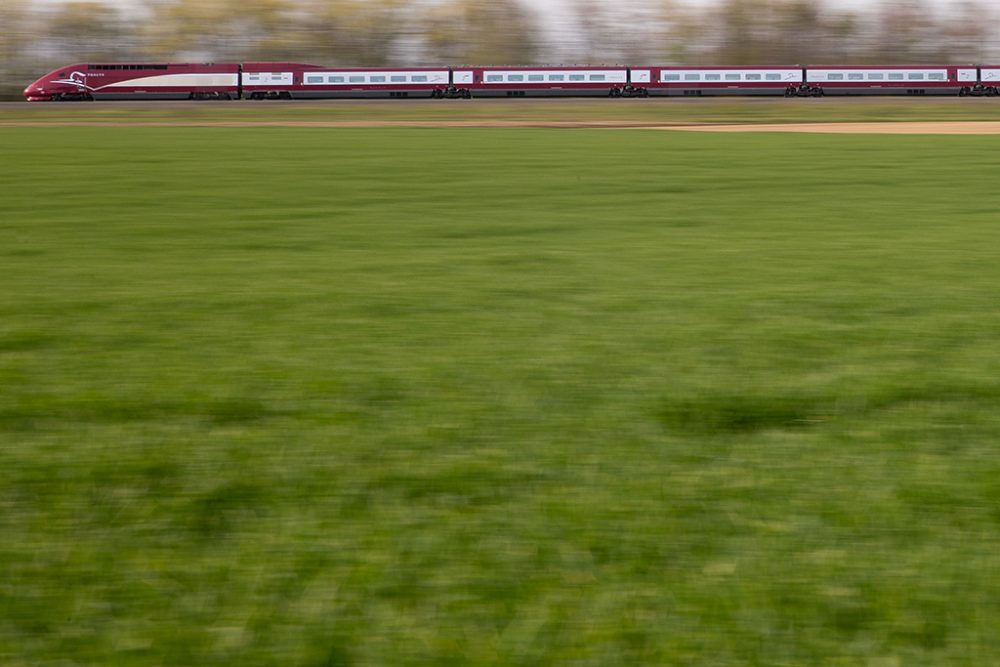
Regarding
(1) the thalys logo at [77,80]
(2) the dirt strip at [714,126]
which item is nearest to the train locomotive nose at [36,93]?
(1) the thalys logo at [77,80]

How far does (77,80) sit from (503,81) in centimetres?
2308

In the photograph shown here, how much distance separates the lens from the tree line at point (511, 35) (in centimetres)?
12481

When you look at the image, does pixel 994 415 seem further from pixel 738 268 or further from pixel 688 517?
pixel 738 268

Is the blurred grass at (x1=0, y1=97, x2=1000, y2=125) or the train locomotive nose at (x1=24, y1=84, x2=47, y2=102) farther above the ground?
the train locomotive nose at (x1=24, y1=84, x2=47, y2=102)

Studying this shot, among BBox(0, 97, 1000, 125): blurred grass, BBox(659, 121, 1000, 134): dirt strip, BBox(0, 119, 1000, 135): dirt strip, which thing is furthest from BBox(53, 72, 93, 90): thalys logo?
BBox(659, 121, 1000, 134): dirt strip

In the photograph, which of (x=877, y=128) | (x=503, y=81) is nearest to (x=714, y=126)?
(x=877, y=128)

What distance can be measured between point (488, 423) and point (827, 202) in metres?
10.2

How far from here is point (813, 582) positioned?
340 cm

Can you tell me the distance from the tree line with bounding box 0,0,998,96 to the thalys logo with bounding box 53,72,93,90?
55.4 meters

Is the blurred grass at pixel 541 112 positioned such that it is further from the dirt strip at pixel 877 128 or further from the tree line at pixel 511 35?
the tree line at pixel 511 35

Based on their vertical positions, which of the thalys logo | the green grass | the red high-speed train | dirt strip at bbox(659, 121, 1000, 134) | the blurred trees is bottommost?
the green grass

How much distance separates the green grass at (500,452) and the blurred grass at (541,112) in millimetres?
33792

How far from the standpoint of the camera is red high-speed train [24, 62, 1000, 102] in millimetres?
64625

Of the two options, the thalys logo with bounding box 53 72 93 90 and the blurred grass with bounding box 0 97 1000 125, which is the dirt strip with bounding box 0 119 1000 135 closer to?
the blurred grass with bounding box 0 97 1000 125
